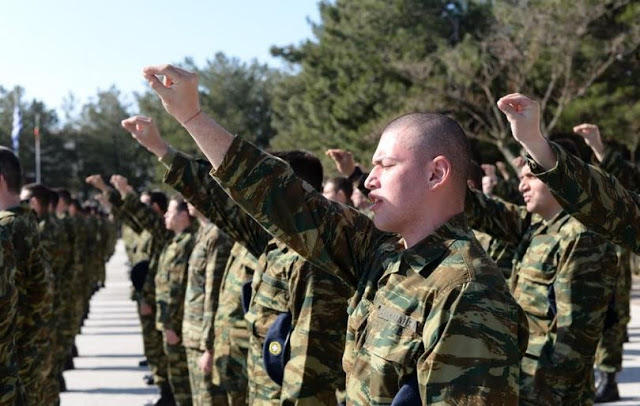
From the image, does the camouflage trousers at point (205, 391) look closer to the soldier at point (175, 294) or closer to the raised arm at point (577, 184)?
the soldier at point (175, 294)

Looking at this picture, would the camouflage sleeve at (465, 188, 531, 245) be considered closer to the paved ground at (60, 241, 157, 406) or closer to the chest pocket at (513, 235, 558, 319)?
the chest pocket at (513, 235, 558, 319)

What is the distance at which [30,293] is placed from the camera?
17.0ft

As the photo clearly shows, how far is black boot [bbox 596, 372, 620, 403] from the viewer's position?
761 cm

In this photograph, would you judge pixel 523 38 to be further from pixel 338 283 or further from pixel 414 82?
pixel 338 283

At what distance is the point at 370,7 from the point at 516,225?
87.7ft

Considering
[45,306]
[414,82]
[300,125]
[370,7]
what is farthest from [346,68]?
[45,306]

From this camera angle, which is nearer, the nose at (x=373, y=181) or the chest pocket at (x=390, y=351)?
the chest pocket at (x=390, y=351)

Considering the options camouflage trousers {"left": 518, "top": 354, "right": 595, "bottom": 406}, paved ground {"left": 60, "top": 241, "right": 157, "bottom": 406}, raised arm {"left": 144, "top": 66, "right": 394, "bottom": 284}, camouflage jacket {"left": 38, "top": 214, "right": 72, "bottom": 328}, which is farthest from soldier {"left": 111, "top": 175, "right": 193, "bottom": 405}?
raised arm {"left": 144, "top": 66, "right": 394, "bottom": 284}

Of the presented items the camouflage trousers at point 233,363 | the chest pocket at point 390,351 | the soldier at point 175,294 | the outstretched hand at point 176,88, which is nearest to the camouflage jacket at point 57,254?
the soldier at point 175,294

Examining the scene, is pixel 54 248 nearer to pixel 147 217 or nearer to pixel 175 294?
pixel 147 217

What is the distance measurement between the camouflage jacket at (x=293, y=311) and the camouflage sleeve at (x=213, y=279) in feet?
4.24

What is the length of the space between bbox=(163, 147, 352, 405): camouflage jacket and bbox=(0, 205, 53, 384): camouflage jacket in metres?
1.26

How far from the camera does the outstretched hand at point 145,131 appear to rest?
3459mm

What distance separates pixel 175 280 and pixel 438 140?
192 inches
